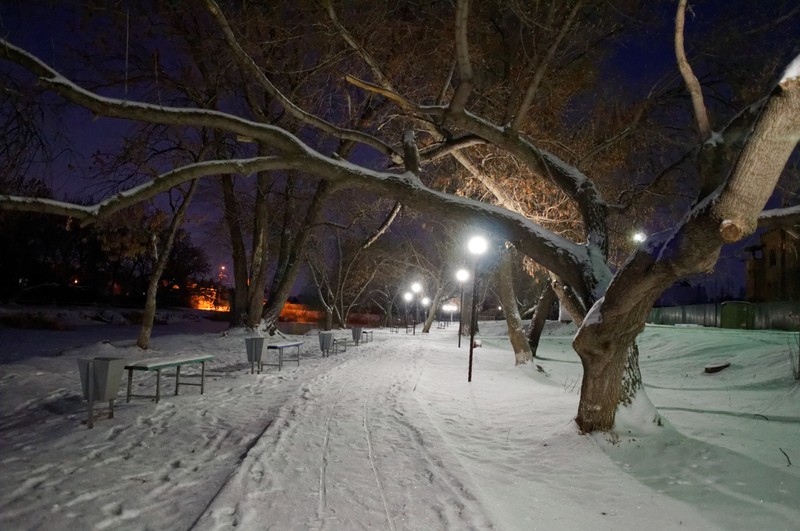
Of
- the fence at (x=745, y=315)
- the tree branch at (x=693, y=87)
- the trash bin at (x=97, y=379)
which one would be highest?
the tree branch at (x=693, y=87)

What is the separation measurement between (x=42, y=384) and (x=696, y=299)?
212ft

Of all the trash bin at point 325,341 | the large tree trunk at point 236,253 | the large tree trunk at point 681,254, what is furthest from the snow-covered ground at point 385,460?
the large tree trunk at point 236,253

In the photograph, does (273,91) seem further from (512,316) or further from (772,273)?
(772,273)

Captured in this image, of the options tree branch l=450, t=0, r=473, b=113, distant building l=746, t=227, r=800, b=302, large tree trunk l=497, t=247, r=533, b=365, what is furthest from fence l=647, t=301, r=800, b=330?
tree branch l=450, t=0, r=473, b=113

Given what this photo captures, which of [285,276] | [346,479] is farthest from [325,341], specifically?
[346,479]

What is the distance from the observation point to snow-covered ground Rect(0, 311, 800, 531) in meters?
3.70

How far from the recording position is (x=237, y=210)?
2133 centimetres

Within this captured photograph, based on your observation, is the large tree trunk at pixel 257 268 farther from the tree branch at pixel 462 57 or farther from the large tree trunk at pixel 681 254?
the large tree trunk at pixel 681 254

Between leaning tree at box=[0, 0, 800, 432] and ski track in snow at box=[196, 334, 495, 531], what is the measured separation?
230 cm

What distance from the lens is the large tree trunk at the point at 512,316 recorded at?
14320mm

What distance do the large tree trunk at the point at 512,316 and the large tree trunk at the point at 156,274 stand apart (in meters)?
9.56

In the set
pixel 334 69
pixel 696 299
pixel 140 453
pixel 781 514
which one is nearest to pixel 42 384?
pixel 140 453

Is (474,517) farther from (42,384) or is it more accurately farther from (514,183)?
(42,384)

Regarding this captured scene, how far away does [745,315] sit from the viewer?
2723 centimetres
